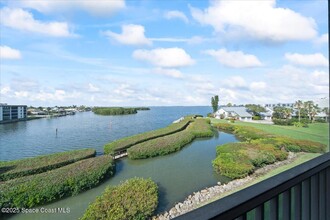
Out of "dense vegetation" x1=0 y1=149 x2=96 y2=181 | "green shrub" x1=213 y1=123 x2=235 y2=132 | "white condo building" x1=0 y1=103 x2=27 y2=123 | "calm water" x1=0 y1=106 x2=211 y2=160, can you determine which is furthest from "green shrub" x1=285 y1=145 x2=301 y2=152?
"white condo building" x1=0 y1=103 x2=27 y2=123

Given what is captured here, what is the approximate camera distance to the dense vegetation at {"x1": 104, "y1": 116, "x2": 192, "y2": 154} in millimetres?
1372

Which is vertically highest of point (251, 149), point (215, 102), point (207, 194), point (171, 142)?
point (215, 102)

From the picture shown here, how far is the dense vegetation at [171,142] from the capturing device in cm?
147

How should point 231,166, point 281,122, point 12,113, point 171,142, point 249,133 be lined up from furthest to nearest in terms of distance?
1. point 281,122
2. point 249,133
3. point 231,166
4. point 171,142
5. point 12,113

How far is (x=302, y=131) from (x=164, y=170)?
65.6 inches

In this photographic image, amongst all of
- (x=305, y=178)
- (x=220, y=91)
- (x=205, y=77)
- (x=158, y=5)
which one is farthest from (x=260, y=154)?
(x=158, y=5)

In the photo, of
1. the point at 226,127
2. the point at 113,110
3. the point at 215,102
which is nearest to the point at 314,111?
the point at 226,127

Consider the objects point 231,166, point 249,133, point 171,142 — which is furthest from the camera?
point 249,133

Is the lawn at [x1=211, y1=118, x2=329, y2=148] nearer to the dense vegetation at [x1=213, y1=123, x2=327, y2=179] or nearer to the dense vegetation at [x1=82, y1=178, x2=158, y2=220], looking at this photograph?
the dense vegetation at [x1=213, y1=123, x2=327, y2=179]

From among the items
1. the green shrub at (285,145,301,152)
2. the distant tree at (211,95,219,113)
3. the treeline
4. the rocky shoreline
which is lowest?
the rocky shoreline

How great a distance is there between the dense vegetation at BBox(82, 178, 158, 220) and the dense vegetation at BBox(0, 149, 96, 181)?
23 centimetres

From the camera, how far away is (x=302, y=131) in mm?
2492

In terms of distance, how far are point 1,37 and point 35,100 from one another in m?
0.34

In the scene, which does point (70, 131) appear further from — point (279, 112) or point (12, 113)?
point (279, 112)
